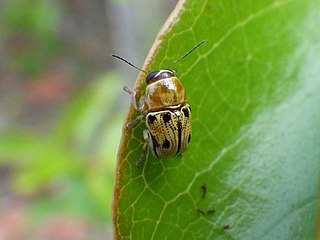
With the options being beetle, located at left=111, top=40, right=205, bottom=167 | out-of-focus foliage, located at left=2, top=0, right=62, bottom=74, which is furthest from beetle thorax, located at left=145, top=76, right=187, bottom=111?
out-of-focus foliage, located at left=2, top=0, right=62, bottom=74

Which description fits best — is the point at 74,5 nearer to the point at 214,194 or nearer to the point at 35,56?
the point at 35,56

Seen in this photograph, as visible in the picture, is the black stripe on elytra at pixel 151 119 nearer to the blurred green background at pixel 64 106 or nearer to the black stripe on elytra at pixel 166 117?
the black stripe on elytra at pixel 166 117

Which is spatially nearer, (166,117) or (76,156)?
(166,117)

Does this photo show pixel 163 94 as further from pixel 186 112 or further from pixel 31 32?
pixel 31 32

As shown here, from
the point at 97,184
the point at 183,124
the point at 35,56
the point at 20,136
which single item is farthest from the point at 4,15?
the point at 183,124

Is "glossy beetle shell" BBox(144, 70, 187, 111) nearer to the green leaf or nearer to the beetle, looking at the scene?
the beetle

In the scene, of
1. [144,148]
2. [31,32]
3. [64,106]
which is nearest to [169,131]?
[144,148]

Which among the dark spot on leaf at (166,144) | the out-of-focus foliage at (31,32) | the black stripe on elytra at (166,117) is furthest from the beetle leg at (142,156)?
the out-of-focus foliage at (31,32)
